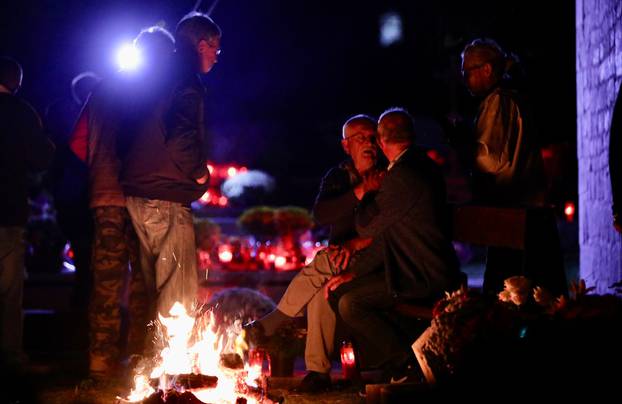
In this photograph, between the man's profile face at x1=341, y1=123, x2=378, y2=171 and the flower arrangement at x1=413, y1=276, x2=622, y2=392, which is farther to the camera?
the man's profile face at x1=341, y1=123, x2=378, y2=171

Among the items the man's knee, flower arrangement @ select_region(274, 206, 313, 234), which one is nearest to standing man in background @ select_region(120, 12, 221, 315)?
the man's knee

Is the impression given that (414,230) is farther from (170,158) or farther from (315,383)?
(170,158)

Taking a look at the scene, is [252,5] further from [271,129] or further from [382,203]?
[382,203]

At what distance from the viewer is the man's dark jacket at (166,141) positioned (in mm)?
6094

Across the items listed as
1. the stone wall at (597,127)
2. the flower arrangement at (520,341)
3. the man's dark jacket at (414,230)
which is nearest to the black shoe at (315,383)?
the man's dark jacket at (414,230)

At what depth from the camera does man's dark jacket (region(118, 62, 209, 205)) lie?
6.09 meters

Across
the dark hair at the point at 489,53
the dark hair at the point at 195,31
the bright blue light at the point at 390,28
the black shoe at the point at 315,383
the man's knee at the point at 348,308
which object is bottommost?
the black shoe at the point at 315,383

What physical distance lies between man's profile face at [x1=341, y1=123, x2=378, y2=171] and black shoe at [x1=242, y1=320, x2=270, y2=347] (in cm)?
142

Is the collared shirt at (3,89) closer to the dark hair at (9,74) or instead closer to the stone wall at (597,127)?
the dark hair at (9,74)

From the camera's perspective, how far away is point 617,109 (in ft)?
17.3

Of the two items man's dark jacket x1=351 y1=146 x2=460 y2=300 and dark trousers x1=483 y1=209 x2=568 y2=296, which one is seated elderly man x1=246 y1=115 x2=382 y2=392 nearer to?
man's dark jacket x1=351 y1=146 x2=460 y2=300

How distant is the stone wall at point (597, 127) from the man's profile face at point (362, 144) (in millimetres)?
1844

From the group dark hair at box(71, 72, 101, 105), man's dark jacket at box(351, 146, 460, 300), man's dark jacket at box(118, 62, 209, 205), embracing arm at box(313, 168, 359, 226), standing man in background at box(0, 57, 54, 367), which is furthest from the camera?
dark hair at box(71, 72, 101, 105)

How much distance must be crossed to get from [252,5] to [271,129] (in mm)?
3103
